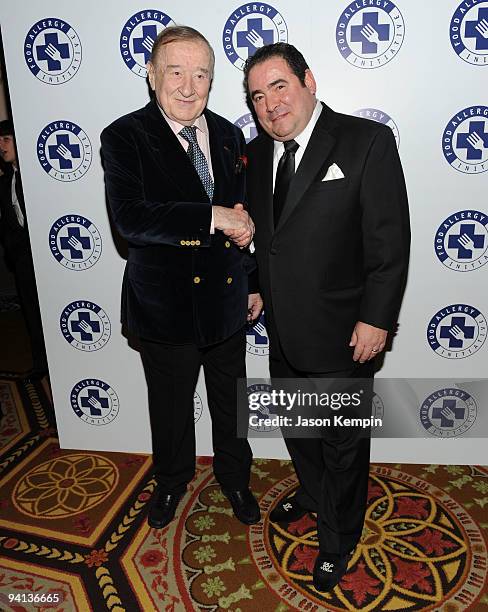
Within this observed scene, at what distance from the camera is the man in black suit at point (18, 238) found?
4262 mm

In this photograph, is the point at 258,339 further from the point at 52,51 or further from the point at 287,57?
the point at 52,51

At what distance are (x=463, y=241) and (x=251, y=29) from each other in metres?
1.40

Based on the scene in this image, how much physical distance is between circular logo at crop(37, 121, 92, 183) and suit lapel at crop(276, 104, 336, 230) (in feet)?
4.01

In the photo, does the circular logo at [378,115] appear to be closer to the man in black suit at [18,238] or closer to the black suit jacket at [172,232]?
the black suit jacket at [172,232]

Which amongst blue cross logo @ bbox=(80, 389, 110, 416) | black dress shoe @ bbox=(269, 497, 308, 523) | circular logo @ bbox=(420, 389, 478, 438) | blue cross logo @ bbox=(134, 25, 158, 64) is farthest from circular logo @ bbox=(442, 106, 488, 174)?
blue cross logo @ bbox=(80, 389, 110, 416)

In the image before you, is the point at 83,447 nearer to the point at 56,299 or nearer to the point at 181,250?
the point at 56,299

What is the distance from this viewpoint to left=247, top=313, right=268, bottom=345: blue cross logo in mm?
2957

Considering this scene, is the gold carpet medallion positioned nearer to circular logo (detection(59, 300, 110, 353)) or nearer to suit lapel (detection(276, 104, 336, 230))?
circular logo (detection(59, 300, 110, 353))

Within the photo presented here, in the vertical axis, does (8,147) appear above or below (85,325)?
above

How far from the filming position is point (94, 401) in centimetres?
324

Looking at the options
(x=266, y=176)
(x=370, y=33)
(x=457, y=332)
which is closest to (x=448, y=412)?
(x=457, y=332)

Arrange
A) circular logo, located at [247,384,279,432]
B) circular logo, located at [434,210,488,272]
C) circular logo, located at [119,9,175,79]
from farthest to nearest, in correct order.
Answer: circular logo, located at [247,384,279,432] < circular logo, located at [434,210,488,272] < circular logo, located at [119,9,175,79]

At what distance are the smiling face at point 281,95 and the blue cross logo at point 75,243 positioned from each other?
1.28 metres

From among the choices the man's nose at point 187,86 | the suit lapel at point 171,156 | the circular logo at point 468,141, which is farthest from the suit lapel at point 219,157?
the circular logo at point 468,141
